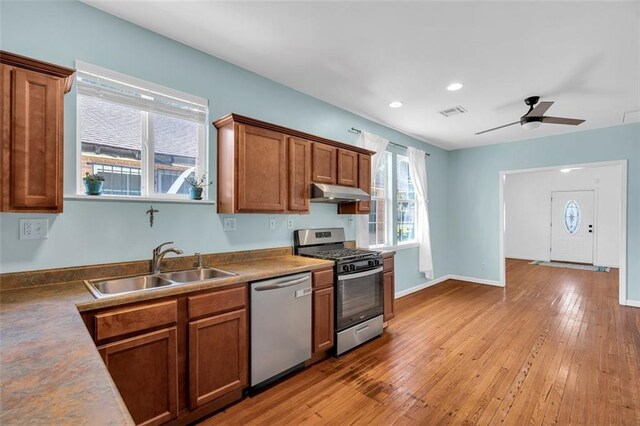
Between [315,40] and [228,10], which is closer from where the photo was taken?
[228,10]

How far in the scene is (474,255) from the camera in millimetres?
6160

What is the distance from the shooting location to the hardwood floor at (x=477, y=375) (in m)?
2.15

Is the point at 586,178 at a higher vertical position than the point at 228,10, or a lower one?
lower

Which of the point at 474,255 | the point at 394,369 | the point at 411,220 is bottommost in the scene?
the point at 394,369

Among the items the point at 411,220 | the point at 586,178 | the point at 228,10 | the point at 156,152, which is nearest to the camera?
the point at 228,10

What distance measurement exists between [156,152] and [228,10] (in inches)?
47.3

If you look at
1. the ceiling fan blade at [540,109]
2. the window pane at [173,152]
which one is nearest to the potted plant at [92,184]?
the window pane at [173,152]

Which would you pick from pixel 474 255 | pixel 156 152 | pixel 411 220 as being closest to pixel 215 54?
pixel 156 152

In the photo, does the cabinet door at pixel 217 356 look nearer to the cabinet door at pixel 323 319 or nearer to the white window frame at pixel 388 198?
the cabinet door at pixel 323 319

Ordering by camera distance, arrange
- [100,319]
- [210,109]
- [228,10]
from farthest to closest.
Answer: [210,109] → [228,10] → [100,319]

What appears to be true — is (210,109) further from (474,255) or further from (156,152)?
(474,255)

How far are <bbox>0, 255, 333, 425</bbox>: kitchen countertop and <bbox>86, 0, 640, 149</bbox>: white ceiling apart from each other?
195cm

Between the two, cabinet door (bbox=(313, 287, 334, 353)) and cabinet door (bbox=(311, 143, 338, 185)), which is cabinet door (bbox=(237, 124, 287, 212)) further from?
cabinet door (bbox=(313, 287, 334, 353))

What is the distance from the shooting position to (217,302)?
2.09m
